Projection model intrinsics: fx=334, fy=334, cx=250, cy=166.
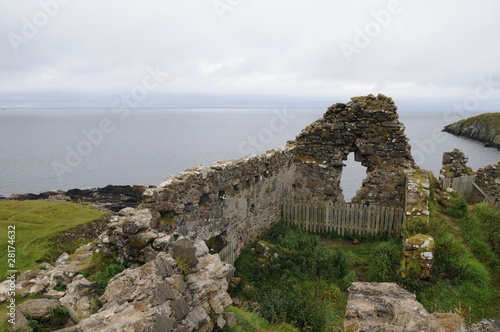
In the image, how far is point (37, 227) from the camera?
51.2 ft

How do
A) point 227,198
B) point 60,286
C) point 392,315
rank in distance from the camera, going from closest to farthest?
point 392,315 < point 60,286 < point 227,198

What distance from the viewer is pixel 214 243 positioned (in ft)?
34.9

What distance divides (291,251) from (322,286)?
1.73m

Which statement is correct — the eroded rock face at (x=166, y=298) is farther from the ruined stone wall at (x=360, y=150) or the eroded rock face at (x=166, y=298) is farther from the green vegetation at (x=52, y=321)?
the ruined stone wall at (x=360, y=150)

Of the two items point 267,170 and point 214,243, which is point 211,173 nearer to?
point 214,243

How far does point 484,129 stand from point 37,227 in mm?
89162

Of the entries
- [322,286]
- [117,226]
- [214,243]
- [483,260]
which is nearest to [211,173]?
[214,243]

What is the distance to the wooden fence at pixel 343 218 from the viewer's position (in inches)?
526

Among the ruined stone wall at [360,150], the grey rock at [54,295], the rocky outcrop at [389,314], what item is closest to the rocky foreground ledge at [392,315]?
the rocky outcrop at [389,314]

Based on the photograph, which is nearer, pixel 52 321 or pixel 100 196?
pixel 52 321

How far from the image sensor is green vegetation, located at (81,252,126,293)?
21.4ft

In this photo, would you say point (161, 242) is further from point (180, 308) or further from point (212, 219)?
point (212, 219)

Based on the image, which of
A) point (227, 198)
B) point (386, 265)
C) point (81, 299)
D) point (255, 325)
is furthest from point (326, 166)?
point (81, 299)

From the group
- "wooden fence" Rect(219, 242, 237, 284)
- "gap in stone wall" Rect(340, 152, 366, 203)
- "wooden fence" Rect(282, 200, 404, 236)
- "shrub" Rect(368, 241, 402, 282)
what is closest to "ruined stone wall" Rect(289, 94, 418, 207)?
"wooden fence" Rect(282, 200, 404, 236)
